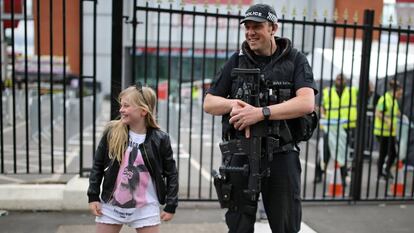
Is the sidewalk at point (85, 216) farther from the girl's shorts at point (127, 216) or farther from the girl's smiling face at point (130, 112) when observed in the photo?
the girl's smiling face at point (130, 112)

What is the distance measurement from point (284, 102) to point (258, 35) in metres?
0.46

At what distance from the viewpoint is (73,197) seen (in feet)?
16.2

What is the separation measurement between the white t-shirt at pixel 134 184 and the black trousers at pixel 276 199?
54cm

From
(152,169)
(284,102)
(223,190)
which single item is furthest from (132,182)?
(284,102)

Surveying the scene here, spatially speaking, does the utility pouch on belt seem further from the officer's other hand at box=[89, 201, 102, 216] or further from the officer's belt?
the officer's other hand at box=[89, 201, 102, 216]

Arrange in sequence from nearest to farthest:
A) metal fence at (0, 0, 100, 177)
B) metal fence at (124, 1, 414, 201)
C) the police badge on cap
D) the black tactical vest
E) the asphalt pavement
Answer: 1. the police badge on cap
2. the black tactical vest
3. the asphalt pavement
4. metal fence at (0, 0, 100, 177)
5. metal fence at (124, 1, 414, 201)

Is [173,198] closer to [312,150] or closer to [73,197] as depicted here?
[73,197]

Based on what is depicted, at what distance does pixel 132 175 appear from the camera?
2.94 m

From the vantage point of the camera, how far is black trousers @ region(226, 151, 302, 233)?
2982 millimetres

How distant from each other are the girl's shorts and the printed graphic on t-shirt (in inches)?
1.5

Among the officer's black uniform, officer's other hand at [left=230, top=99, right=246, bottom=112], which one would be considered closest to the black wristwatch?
officer's other hand at [left=230, top=99, right=246, bottom=112]

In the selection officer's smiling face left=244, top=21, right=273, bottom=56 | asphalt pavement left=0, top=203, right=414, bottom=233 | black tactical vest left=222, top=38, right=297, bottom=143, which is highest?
officer's smiling face left=244, top=21, right=273, bottom=56

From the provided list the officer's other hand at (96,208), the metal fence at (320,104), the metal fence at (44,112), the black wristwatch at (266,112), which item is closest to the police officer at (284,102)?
Result: the black wristwatch at (266,112)

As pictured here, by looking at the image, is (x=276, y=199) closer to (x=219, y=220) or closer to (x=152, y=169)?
(x=152, y=169)
